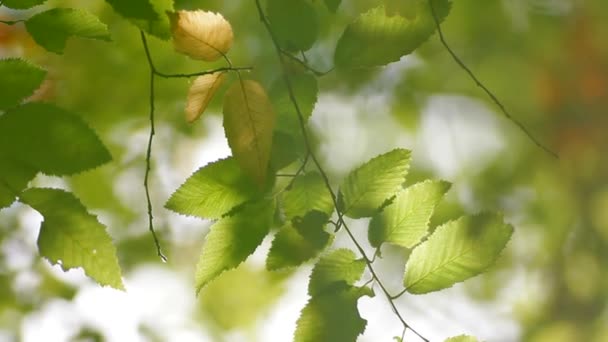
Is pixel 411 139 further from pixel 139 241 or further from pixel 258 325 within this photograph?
pixel 139 241

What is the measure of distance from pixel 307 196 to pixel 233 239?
0.08m

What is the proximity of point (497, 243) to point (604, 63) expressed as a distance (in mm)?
3058

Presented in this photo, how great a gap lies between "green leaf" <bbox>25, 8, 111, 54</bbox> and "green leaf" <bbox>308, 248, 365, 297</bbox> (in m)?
0.30

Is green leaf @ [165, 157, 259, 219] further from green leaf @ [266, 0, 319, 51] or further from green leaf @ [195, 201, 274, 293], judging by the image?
green leaf @ [266, 0, 319, 51]

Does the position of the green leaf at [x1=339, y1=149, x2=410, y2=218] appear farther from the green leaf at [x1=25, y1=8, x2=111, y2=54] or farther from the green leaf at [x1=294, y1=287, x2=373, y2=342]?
the green leaf at [x1=25, y1=8, x2=111, y2=54]

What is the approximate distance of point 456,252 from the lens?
0.66 m

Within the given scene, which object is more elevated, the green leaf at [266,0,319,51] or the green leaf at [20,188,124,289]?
the green leaf at [266,0,319,51]

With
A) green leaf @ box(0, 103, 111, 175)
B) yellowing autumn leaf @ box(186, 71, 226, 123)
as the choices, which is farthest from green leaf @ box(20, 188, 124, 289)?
yellowing autumn leaf @ box(186, 71, 226, 123)

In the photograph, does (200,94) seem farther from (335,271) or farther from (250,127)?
(335,271)

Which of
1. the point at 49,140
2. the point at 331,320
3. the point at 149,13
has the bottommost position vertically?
the point at 331,320

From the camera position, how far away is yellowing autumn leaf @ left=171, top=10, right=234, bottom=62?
66cm

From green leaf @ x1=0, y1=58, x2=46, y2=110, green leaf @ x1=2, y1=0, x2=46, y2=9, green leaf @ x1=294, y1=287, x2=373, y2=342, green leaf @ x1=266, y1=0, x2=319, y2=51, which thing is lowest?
green leaf @ x1=294, y1=287, x2=373, y2=342

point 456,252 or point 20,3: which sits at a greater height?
point 20,3

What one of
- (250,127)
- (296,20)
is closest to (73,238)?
(250,127)
